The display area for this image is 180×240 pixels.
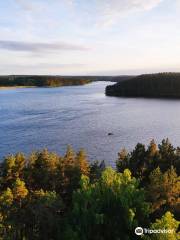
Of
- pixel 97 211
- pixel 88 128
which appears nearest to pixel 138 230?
pixel 97 211

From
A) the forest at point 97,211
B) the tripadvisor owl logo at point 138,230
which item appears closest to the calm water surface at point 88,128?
the forest at point 97,211

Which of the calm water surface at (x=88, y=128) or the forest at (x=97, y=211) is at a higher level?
the forest at (x=97, y=211)

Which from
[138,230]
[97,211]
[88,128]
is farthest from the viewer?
[88,128]

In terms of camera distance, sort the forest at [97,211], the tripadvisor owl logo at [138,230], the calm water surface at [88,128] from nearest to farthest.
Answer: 1. the tripadvisor owl logo at [138,230]
2. the forest at [97,211]
3. the calm water surface at [88,128]

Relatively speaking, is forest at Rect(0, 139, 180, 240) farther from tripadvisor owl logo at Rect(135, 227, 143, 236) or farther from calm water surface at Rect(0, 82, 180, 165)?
calm water surface at Rect(0, 82, 180, 165)

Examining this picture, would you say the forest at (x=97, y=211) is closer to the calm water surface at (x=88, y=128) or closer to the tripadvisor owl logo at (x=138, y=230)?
the tripadvisor owl logo at (x=138, y=230)

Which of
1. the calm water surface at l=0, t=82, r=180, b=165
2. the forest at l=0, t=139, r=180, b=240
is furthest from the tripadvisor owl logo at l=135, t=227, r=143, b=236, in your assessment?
the calm water surface at l=0, t=82, r=180, b=165

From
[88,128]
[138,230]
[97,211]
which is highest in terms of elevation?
[97,211]

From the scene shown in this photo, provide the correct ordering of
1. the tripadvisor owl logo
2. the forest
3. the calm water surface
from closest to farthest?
the tripadvisor owl logo → the forest → the calm water surface

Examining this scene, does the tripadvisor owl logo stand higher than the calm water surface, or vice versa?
the tripadvisor owl logo

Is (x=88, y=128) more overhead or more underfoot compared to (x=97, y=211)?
more underfoot

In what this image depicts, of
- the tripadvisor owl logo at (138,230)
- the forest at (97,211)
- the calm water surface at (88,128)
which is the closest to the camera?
the tripadvisor owl logo at (138,230)

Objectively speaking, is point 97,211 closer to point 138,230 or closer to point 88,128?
point 138,230

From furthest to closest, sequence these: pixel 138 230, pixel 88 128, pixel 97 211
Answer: pixel 88 128
pixel 97 211
pixel 138 230
